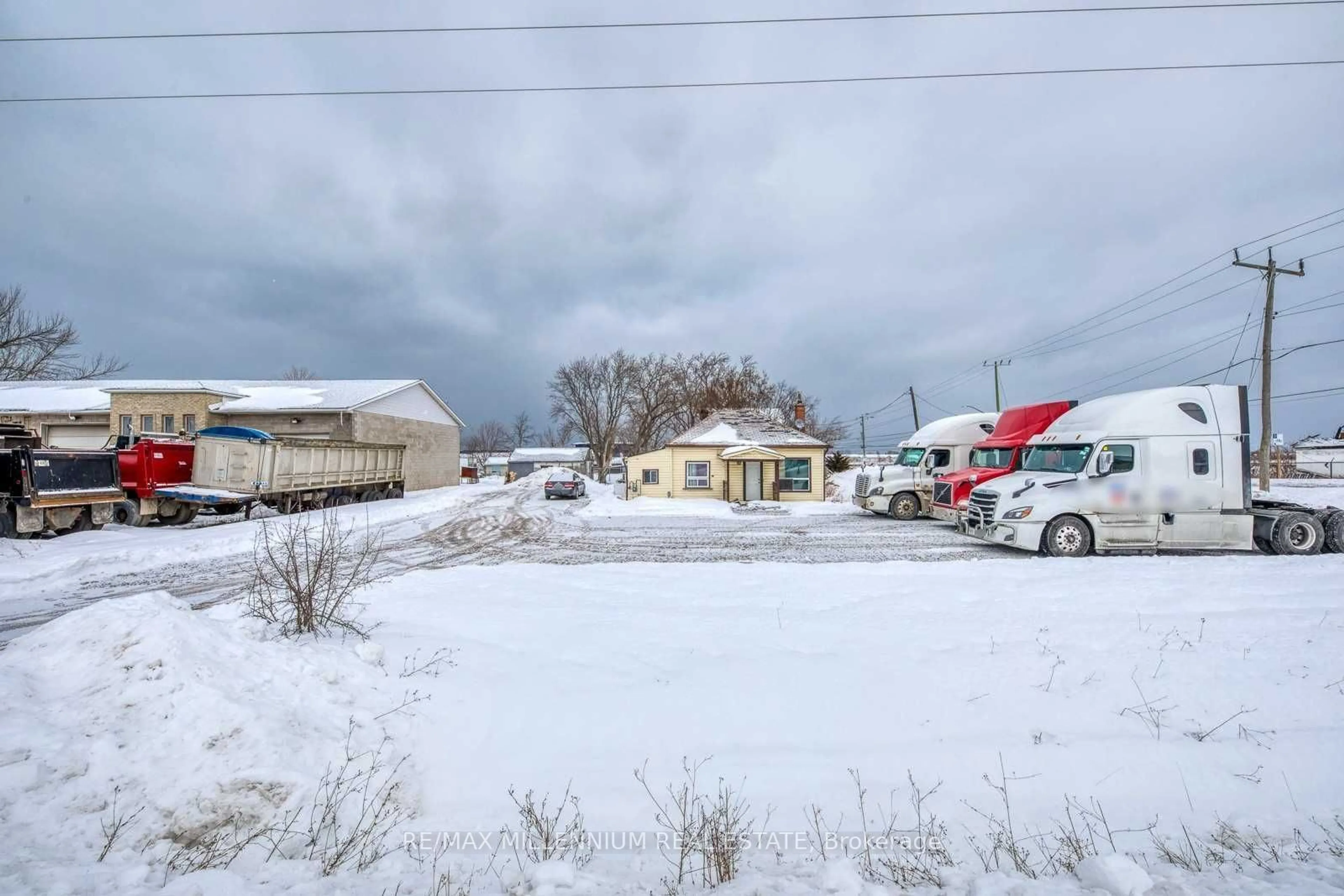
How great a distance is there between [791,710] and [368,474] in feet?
82.1

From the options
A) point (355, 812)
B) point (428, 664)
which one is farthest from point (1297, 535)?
point (355, 812)

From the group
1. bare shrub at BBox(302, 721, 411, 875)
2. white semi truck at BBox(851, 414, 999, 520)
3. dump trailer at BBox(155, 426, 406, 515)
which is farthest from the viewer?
white semi truck at BBox(851, 414, 999, 520)

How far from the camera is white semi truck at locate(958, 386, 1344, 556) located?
11102 mm

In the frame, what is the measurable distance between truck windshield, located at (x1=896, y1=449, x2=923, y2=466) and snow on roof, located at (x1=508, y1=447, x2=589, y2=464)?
60.6m

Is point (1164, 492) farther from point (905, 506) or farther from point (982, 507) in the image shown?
point (905, 506)

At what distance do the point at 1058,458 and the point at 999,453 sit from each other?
379 centimetres

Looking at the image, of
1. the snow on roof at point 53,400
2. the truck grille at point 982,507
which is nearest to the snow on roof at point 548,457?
the snow on roof at point 53,400

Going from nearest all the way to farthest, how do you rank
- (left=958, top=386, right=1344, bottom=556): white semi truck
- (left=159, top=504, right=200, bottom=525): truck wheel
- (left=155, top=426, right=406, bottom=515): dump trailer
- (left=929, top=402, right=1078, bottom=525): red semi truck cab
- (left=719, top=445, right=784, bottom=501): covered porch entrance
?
(left=958, top=386, right=1344, bottom=556): white semi truck < (left=929, top=402, right=1078, bottom=525): red semi truck cab < (left=159, top=504, right=200, bottom=525): truck wheel < (left=155, top=426, right=406, bottom=515): dump trailer < (left=719, top=445, right=784, bottom=501): covered porch entrance

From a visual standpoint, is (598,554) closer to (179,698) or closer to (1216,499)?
(179,698)

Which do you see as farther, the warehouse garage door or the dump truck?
the warehouse garage door

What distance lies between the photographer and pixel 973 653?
17.5 feet

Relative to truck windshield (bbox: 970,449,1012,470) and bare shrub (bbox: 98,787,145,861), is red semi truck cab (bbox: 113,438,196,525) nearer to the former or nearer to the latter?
bare shrub (bbox: 98,787,145,861)

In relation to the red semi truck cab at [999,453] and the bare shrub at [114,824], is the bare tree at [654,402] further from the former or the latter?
the bare shrub at [114,824]

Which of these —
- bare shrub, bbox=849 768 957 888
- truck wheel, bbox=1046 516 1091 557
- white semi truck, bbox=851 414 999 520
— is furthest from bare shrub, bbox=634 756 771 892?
white semi truck, bbox=851 414 999 520
